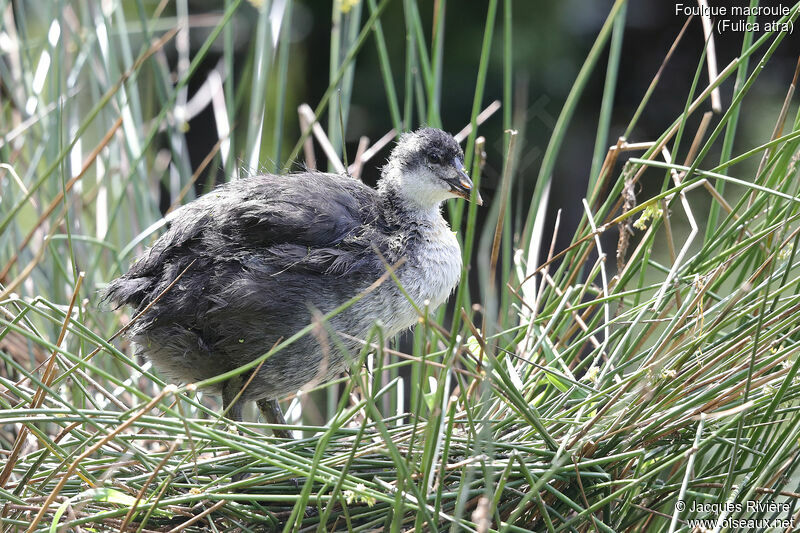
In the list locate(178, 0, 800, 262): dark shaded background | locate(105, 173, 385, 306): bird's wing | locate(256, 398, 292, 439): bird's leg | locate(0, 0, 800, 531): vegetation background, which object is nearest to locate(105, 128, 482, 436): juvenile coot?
locate(105, 173, 385, 306): bird's wing

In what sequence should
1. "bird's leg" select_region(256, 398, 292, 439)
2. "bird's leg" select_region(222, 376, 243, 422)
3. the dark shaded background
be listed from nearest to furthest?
1. "bird's leg" select_region(222, 376, 243, 422)
2. "bird's leg" select_region(256, 398, 292, 439)
3. the dark shaded background

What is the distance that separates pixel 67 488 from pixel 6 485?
0.09 meters

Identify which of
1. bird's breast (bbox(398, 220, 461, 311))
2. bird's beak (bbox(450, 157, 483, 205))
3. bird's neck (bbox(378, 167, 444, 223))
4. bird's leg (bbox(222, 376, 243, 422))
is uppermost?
bird's beak (bbox(450, 157, 483, 205))

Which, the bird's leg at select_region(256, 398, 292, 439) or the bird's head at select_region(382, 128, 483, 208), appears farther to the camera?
the bird's leg at select_region(256, 398, 292, 439)

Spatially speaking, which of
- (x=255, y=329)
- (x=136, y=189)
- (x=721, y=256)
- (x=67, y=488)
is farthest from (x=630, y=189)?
(x=136, y=189)

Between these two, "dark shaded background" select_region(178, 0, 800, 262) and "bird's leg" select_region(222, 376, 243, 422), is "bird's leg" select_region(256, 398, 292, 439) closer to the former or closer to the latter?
"bird's leg" select_region(222, 376, 243, 422)

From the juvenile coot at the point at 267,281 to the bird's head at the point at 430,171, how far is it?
12 cm

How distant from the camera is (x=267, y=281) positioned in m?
1.66

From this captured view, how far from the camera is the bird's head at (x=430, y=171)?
1871 mm

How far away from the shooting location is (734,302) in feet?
3.68

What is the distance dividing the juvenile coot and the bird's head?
12cm

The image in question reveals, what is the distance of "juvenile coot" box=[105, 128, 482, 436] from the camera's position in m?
1.67

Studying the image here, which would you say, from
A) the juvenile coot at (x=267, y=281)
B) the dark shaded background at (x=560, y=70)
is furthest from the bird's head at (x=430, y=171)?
the dark shaded background at (x=560, y=70)

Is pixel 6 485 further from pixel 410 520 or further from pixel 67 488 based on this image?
pixel 410 520
